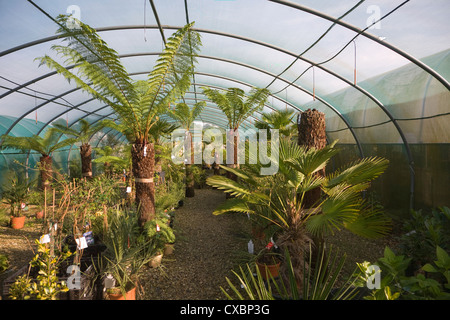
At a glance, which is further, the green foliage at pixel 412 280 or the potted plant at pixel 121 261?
the potted plant at pixel 121 261

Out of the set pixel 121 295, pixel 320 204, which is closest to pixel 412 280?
pixel 320 204

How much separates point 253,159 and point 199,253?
232 centimetres

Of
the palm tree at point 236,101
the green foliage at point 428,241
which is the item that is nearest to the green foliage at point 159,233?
the green foliage at point 428,241

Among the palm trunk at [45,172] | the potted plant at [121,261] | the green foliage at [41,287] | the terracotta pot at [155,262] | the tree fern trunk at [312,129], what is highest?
the tree fern trunk at [312,129]

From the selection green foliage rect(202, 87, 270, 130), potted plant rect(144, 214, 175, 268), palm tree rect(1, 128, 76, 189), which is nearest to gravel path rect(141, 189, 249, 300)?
potted plant rect(144, 214, 175, 268)

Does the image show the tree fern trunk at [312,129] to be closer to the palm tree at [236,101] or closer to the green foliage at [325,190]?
the green foliage at [325,190]

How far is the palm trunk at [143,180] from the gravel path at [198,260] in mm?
830

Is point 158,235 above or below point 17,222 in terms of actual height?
above

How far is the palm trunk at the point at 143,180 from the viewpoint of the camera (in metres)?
4.59

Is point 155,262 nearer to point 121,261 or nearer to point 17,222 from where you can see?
point 121,261

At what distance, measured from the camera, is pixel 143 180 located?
467 centimetres

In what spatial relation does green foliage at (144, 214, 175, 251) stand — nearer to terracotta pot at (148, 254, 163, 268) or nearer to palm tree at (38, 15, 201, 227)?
terracotta pot at (148, 254, 163, 268)

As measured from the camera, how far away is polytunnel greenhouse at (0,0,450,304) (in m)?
2.83
